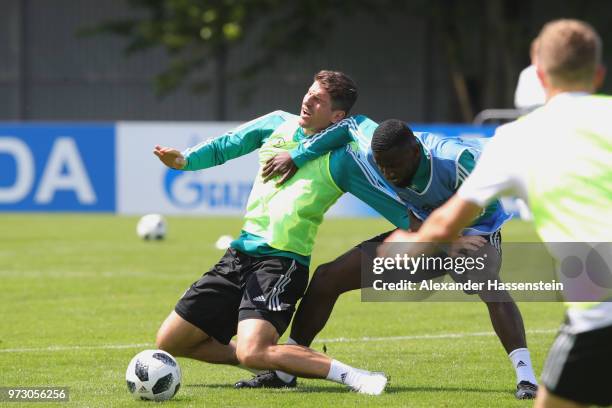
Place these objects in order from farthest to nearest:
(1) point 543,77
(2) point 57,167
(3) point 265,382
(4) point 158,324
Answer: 1. (2) point 57,167
2. (4) point 158,324
3. (3) point 265,382
4. (1) point 543,77

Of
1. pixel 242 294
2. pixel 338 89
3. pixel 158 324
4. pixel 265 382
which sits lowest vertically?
pixel 158 324

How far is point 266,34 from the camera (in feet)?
103

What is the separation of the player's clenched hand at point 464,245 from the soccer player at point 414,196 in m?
0.01

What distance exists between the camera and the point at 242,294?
A: 23.5 ft

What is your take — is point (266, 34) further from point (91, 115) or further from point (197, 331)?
point (197, 331)

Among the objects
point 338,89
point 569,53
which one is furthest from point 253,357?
point 569,53

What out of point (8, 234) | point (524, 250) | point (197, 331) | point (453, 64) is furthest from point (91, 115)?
point (197, 331)

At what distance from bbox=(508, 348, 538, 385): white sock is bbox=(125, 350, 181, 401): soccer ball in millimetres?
1969

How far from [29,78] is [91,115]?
6.46ft

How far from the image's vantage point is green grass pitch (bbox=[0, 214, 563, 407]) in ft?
23.1

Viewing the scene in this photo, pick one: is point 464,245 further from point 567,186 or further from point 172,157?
point 567,186

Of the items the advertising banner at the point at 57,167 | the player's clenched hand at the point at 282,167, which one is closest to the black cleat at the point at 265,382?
the player's clenched hand at the point at 282,167

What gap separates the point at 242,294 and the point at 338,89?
137 cm

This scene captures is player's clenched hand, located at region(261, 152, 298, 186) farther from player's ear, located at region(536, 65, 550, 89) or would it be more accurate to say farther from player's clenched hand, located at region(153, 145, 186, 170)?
player's ear, located at region(536, 65, 550, 89)
